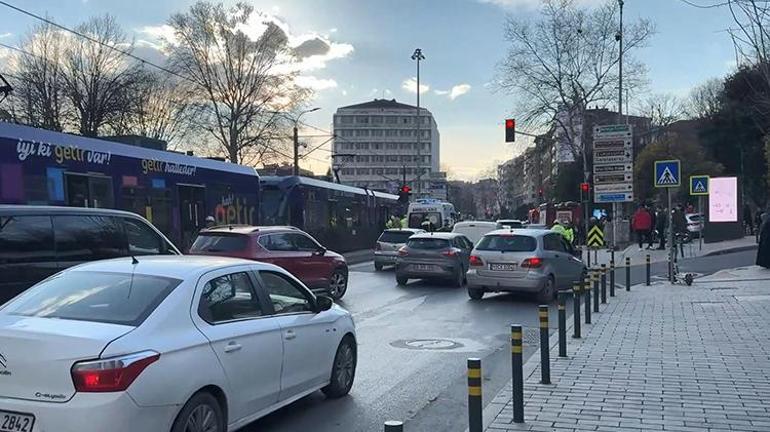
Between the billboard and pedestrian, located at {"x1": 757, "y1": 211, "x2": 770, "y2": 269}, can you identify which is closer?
pedestrian, located at {"x1": 757, "y1": 211, "x2": 770, "y2": 269}

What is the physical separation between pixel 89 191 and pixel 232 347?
9.68 m

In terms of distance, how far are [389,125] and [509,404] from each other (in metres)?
153

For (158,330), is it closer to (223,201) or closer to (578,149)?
(223,201)

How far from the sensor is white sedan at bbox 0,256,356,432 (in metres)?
4.17

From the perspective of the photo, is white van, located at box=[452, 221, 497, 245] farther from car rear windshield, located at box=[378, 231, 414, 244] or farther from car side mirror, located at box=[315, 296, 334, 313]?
car side mirror, located at box=[315, 296, 334, 313]

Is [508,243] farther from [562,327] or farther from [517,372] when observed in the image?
[517,372]

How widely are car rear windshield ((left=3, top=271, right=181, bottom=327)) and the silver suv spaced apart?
10.7 m

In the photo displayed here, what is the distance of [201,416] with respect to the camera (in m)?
4.76

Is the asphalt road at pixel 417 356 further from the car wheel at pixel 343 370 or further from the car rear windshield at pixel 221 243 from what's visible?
the car rear windshield at pixel 221 243

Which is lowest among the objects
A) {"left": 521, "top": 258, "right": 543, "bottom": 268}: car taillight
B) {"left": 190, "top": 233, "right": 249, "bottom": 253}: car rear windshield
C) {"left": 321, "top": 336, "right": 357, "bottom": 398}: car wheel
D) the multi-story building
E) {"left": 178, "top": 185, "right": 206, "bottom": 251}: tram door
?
{"left": 321, "top": 336, "right": 357, "bottom": 398}: car wheel

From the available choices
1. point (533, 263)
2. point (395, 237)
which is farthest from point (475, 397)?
point (395, 237)

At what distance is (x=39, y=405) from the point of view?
4160 millimetres

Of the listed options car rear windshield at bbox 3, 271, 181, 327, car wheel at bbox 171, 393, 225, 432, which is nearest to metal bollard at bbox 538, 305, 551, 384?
car wheel at bbox 171, 393, 225, 432

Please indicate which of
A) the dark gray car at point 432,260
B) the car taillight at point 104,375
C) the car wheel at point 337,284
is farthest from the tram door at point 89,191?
the car taillight at point 104,375
